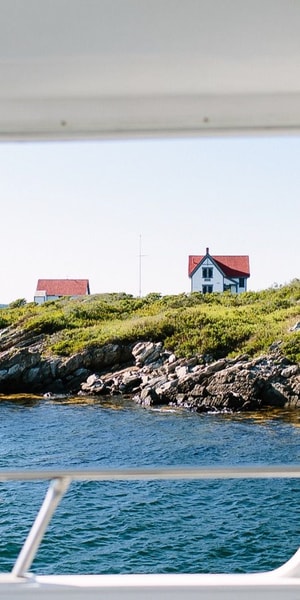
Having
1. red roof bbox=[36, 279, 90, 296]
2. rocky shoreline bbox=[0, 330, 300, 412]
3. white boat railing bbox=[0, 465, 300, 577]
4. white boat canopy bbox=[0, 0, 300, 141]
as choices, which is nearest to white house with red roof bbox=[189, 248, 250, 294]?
rocky shoreline bbox=[0, 330, 300, 412]

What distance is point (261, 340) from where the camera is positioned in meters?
2.96

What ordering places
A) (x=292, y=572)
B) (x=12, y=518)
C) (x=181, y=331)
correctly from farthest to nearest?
1. (x=12, y=518)
2. (x=181, y=331)
3. (x=292, y=572)

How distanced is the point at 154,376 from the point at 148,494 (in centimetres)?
82

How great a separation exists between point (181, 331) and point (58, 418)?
0.74 meters

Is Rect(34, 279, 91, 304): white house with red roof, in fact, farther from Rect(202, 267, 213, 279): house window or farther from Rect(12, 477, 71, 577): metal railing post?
Rect(12, 477, 71, 577): metal railing post

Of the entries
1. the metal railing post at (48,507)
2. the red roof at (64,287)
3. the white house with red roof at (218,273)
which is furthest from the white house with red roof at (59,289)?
the metal railing post at (48,507)

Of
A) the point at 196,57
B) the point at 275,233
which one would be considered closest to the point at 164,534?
the point at 275,233

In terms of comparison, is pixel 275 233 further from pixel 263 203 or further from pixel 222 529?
pixel 222 529

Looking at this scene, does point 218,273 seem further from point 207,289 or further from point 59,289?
point 59,289

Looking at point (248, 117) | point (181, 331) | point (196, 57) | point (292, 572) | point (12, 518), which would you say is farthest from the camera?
point (12, 518)

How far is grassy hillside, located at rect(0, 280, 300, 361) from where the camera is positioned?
112 inches

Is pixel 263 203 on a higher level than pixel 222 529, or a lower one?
higher

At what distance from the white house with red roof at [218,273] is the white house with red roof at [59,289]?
1.63ft

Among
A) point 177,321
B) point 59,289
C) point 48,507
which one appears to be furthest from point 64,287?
point 48,507
